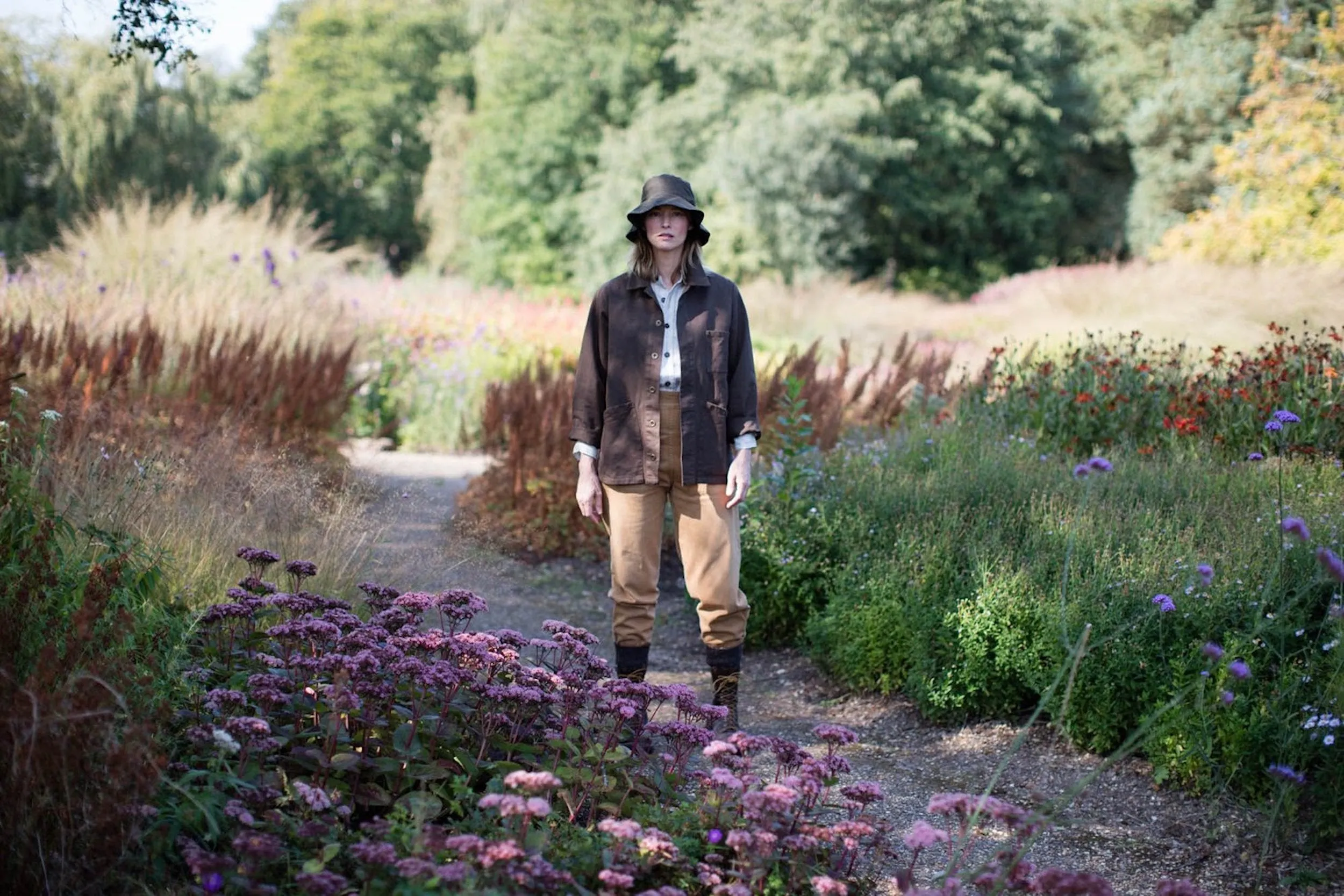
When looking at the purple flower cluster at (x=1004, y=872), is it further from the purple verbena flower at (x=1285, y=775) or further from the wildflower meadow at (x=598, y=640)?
the purple verbena flower at (x=1285, y=775)

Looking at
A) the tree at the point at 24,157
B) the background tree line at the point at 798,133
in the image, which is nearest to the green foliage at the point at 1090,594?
the tree at the point at 24,157

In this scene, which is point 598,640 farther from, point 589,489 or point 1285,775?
point 1285,775

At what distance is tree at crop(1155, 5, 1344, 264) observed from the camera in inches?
573

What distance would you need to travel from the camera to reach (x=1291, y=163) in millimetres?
15312

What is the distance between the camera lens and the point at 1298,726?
345cm

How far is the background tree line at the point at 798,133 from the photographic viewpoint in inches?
1008

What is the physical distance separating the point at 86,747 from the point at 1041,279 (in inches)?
975

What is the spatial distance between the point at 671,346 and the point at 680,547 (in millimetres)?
760

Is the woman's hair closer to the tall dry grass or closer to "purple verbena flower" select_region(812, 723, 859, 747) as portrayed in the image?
"purple verbena flower" select_region(812, 723, 859, 747)

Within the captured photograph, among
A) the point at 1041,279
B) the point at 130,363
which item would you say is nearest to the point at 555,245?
the point at 1041,279

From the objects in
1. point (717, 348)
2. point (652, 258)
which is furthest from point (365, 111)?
point (717, 348)

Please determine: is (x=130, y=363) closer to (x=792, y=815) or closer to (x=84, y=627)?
(x=84, y=627)

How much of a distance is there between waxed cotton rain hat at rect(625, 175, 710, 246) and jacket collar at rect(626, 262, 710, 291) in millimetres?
111

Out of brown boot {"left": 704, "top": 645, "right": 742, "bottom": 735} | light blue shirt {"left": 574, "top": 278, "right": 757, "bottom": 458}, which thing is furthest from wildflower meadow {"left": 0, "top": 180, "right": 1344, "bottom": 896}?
light blue shirt {"left": 574, "top": 278, "right": 757, "bottom": 458}
